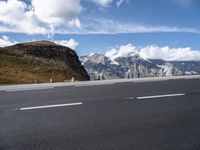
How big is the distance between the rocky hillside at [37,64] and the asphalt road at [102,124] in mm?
26509

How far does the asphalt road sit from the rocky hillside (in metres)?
26.5

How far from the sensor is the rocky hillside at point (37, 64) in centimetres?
7297

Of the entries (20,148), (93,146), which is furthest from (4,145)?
(93,146)

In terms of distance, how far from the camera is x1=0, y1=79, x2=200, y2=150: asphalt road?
6.83 metres

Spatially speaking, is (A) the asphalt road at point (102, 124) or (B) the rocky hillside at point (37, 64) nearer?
(A) the asphalt road at point (102, 124)

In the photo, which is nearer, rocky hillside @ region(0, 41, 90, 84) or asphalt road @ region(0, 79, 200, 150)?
asphalt road @ region(0, 79, 200, 150)

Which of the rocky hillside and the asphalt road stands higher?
the rocky hillside

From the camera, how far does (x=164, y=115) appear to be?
9242mm

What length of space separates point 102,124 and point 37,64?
300 ft

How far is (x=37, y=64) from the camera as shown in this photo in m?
98.1

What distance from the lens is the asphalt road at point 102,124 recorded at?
6.83 meters

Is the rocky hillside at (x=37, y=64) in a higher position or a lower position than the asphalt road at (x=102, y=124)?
higher

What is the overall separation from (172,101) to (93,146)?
545 centimetres

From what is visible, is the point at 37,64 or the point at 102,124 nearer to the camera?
the point at 102,124
